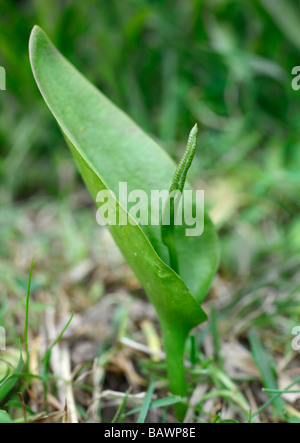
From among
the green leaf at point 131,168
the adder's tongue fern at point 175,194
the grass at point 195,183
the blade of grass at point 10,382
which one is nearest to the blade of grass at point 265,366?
the grass at point 195,183

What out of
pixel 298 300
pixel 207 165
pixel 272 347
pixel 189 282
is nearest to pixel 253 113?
pixel 207 165

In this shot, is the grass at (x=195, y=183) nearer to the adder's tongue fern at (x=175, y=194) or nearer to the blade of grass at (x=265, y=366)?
the blade of grass at (x=265, y=366)

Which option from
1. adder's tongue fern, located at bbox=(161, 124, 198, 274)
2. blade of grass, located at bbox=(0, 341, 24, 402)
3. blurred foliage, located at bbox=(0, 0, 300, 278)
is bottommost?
blade of grass, located at bbox=(0, 341, 24, 402)

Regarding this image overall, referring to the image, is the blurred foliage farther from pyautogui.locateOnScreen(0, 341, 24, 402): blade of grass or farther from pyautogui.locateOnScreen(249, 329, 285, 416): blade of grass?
pyautogui.locateOnScreen(0, 341, 24, 402): blade of grass

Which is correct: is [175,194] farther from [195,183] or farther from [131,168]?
[195,183]

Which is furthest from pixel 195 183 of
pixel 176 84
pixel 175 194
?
pixel 175 194

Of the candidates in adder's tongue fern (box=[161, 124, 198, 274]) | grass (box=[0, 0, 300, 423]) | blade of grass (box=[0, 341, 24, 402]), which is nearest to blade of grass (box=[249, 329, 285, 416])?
grass (box=[0, 0, 300, 423])
